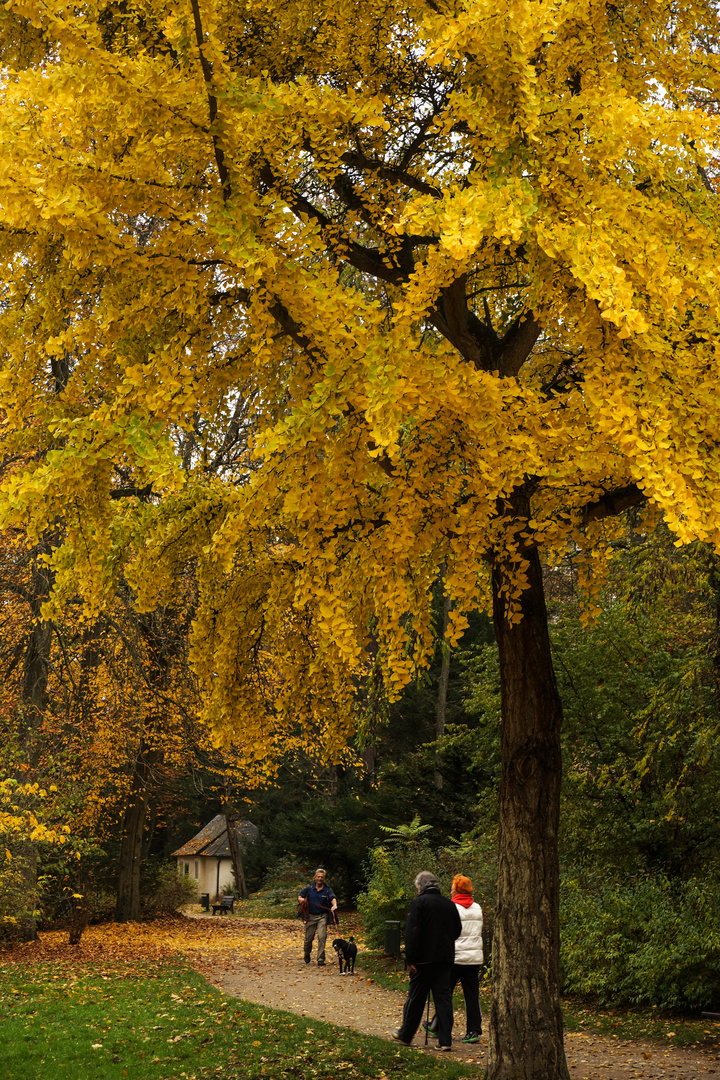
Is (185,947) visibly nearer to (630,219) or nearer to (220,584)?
(220,584)

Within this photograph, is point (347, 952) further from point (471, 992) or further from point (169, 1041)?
point (169, 1041)

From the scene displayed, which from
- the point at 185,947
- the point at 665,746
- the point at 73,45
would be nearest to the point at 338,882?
the point at 185,947

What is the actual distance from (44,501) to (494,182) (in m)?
2.88

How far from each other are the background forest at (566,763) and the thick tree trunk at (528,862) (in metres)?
0.55

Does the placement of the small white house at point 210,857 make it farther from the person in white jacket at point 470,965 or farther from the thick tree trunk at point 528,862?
the thick tree trunk at point 528,862

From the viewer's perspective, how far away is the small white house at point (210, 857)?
1499 inches

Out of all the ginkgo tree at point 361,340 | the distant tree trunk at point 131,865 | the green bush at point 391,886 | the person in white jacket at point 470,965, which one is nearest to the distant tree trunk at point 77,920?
the distant tree trunk at point 131,865

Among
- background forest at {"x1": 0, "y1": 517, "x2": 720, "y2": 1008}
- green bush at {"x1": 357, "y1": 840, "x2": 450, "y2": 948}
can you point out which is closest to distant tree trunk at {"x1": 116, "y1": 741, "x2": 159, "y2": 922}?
background forest at {"x1": 0, "y1": 517, "x2": 720, "y2": 1008}

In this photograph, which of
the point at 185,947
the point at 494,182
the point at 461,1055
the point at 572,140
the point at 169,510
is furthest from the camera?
the point at 185,947

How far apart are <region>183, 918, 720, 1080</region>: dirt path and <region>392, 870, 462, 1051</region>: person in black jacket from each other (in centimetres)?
32

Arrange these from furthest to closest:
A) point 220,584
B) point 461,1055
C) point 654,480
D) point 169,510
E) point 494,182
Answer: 1. point 461,1055
2. point 220,584
3. point 169,510
4. point 494,182
5. point 654,480

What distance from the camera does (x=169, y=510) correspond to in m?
6.25

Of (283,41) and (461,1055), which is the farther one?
(461,1055)

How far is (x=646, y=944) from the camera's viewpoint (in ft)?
30.4
